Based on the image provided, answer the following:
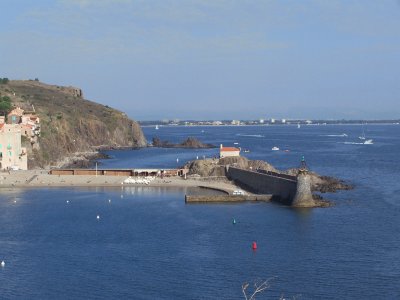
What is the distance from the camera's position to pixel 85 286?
47.7 meters

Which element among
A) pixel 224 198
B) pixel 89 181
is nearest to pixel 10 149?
pixel 89 181

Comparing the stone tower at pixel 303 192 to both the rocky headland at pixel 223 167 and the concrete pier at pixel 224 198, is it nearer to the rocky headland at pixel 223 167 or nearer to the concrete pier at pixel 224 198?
the concrete pier at pixel 224 198

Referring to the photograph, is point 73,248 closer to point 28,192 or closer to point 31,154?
point 28,192

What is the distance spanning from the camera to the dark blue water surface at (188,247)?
47594mm

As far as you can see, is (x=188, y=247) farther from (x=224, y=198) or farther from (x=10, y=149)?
Answer: (x=10, y=149)

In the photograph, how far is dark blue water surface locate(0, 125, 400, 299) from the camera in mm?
47594

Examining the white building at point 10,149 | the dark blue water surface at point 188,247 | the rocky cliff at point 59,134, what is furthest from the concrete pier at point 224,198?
the rocky cliff at point 59,134

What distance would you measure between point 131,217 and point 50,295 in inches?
1152

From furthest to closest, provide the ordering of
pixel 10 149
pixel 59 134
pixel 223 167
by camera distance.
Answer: pixel 59 134, pixel 10 149, pixel 223 167

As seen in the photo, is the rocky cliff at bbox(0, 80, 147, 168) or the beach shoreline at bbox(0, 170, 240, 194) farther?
the rocky cliff at bbox(0, 80, 147, 168)

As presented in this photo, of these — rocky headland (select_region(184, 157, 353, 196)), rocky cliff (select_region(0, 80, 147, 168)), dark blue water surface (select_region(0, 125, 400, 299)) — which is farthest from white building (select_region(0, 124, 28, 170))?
rocky headland (select_region(184, 157, 353, 196))

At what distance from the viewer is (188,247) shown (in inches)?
2320

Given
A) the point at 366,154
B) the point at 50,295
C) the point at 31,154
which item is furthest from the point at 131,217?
the point at 366,154

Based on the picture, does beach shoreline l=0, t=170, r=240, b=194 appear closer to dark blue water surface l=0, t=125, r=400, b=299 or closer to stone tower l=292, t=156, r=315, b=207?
dark blue water surface l=0, t=125, r=400, b=299
